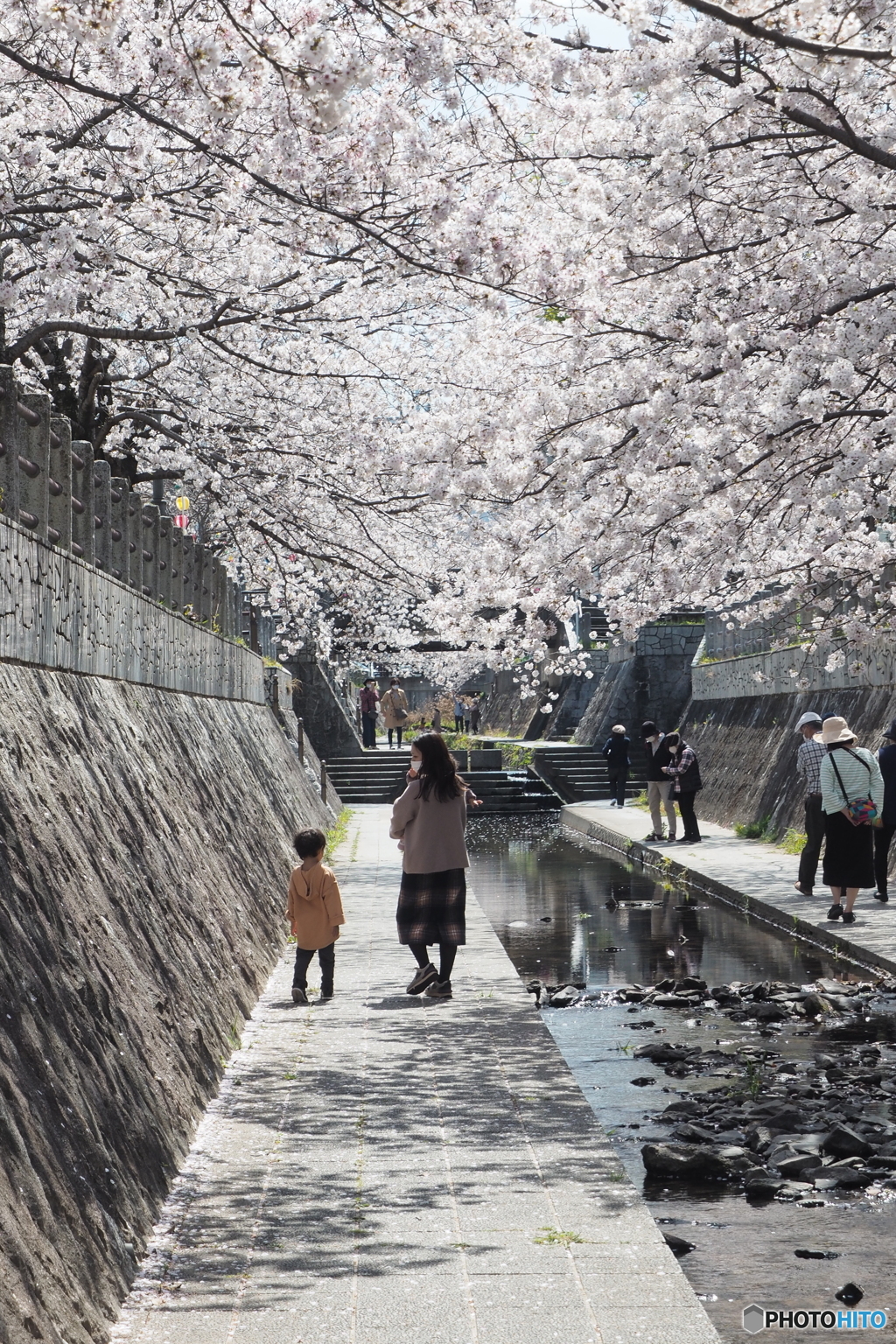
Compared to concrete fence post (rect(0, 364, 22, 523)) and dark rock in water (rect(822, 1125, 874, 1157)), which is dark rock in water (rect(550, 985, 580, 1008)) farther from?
concrete fence post (rect(0, 364, 22, 523))

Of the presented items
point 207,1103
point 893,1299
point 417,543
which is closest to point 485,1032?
point 207,1103

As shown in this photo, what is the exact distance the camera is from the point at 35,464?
7.46 m

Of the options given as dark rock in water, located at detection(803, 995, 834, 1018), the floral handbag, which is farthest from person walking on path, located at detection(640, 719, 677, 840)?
dark rock in water, located at detection(803, 995, 834, 1018)

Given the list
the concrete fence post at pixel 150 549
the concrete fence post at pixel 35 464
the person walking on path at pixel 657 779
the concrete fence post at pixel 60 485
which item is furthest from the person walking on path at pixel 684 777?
the concrete fence post at pixel 35 464

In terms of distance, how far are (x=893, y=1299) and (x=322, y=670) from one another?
36.8m

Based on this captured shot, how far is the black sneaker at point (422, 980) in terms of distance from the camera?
9.70 metres

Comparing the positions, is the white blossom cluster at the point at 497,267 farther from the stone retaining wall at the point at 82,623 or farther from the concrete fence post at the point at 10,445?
the stone retaining wall at the point at 82,623

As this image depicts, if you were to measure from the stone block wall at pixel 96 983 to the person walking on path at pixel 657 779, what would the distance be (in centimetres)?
1251

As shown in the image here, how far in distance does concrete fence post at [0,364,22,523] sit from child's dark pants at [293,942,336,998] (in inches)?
157

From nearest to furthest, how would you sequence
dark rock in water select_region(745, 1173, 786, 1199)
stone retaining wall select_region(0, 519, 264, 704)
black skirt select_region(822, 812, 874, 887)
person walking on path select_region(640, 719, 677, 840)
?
dark rock in water select_region(745, 1173, 786, 1199) → stone retaining wall select_region(0, 519, 264, 704) → black skirt select_region(822, 812, 874, 887) → person walking on path select_region(640, 719, 677, 840)

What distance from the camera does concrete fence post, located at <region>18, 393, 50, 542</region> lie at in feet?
23.7

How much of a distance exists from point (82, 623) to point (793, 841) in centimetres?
Result: 1416

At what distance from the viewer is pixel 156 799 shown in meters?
8.22

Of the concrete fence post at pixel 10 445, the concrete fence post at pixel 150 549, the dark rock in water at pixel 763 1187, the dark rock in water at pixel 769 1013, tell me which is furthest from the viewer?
the concrete fence post at pixel 150 549
